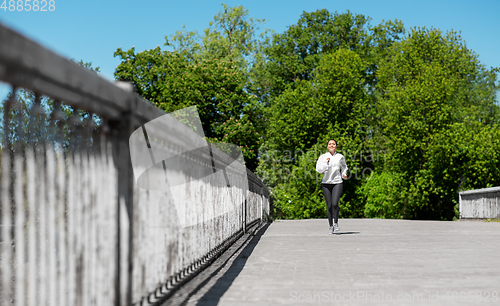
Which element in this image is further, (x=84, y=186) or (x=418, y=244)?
(x=418, y=244)

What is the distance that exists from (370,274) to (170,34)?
46.8m

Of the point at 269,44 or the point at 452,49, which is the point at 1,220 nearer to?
the point at 452,49

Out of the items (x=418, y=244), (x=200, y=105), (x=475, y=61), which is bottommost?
(x=418, y=244)

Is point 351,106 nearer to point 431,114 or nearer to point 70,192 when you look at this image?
point 431,114

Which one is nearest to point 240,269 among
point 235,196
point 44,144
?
point 235,196

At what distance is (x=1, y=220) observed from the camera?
2096 mm

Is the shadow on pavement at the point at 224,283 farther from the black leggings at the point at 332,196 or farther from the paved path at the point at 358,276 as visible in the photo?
the black leggings at the point at 332,196

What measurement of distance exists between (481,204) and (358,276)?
65.6 ft

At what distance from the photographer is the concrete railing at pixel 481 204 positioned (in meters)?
22.2

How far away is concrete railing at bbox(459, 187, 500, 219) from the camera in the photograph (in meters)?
22.2

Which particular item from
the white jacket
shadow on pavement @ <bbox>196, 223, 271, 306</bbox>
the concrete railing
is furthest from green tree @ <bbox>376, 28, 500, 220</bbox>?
shadow on pavement @ <bbox>196, 223, 271, 306</bbox>

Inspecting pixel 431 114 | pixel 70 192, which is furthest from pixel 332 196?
pixel 431 114

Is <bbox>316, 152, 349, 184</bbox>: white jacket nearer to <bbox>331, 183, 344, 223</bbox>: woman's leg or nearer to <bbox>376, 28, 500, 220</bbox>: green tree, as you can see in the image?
<bbox>331, 183, 344, 223</bbox>: woman's leg

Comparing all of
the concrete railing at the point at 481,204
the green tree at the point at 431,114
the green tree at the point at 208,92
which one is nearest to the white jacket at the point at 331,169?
the concrete railing at the point at 481,204
